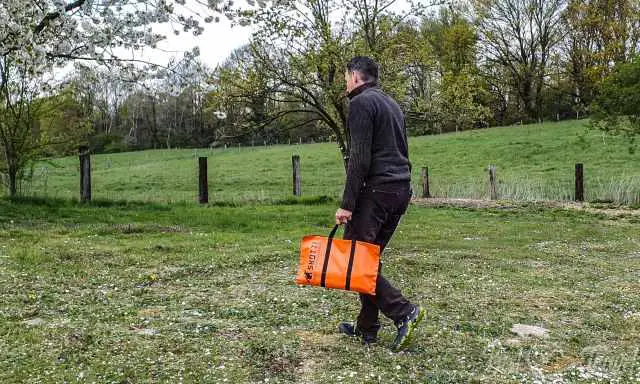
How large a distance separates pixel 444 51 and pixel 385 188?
5083cm

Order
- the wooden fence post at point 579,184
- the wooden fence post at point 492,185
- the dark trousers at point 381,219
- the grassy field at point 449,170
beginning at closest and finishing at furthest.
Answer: the dark trousers at point 381,219 → the wooden fence post at point 579,184 → the wooden fence post at point 492,185 → the grassy field at point 449,170

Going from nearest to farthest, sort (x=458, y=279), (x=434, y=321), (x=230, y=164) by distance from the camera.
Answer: (x=434, y=321) → (x=458, y=279) → (x=230, y=164)

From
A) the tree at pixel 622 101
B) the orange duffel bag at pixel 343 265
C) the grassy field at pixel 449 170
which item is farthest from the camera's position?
the grassy field at pixel 449 170

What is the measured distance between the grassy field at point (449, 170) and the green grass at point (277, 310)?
942 centimetres

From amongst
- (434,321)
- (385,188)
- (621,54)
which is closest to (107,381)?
(385,188)

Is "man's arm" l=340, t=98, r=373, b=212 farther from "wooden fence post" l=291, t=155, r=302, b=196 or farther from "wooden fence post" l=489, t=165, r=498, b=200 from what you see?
"wooden fence post" l=489, t=165, r=498, b=200

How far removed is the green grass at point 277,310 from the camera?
434cm

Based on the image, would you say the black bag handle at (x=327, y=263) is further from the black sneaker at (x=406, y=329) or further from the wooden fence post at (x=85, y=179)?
the wooden fence post at (x=85, y=179)

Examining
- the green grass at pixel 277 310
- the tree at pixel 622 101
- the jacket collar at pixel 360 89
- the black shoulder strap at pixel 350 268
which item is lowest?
the green grass at pixel 277 310

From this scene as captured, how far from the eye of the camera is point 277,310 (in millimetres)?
5988

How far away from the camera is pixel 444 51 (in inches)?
2082

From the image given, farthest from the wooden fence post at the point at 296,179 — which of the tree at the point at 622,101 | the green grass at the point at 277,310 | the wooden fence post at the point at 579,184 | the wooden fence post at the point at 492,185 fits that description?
the tree at the point at 622,101

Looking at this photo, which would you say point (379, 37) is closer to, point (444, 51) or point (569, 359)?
point (569, 359)

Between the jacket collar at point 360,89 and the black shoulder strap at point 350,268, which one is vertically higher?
the jacket collar at point 360,89
